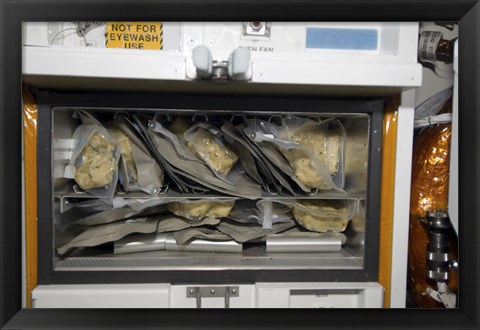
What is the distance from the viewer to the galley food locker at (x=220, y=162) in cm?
65

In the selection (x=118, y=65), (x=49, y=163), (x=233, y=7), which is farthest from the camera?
(x=49, y=163)

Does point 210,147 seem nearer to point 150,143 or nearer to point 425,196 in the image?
point 150,143

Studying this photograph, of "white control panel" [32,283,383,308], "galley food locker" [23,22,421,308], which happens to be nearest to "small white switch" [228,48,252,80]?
"galley food locker" [23,22,421,308]

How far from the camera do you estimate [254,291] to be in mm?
758

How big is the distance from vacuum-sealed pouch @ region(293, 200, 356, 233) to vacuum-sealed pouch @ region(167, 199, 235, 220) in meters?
0.19

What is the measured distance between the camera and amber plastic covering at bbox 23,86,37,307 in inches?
28.1

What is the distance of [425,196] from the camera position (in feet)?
2.72

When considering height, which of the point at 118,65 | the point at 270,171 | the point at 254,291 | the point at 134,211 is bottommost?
the point at 254,291

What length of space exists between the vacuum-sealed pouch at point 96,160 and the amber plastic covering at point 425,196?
0.81 metres

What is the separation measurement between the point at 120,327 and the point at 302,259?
0.47 m

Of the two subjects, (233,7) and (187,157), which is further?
(187,157)

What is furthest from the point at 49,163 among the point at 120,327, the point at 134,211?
the point at 120,327

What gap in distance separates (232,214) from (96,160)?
0.39 meters
